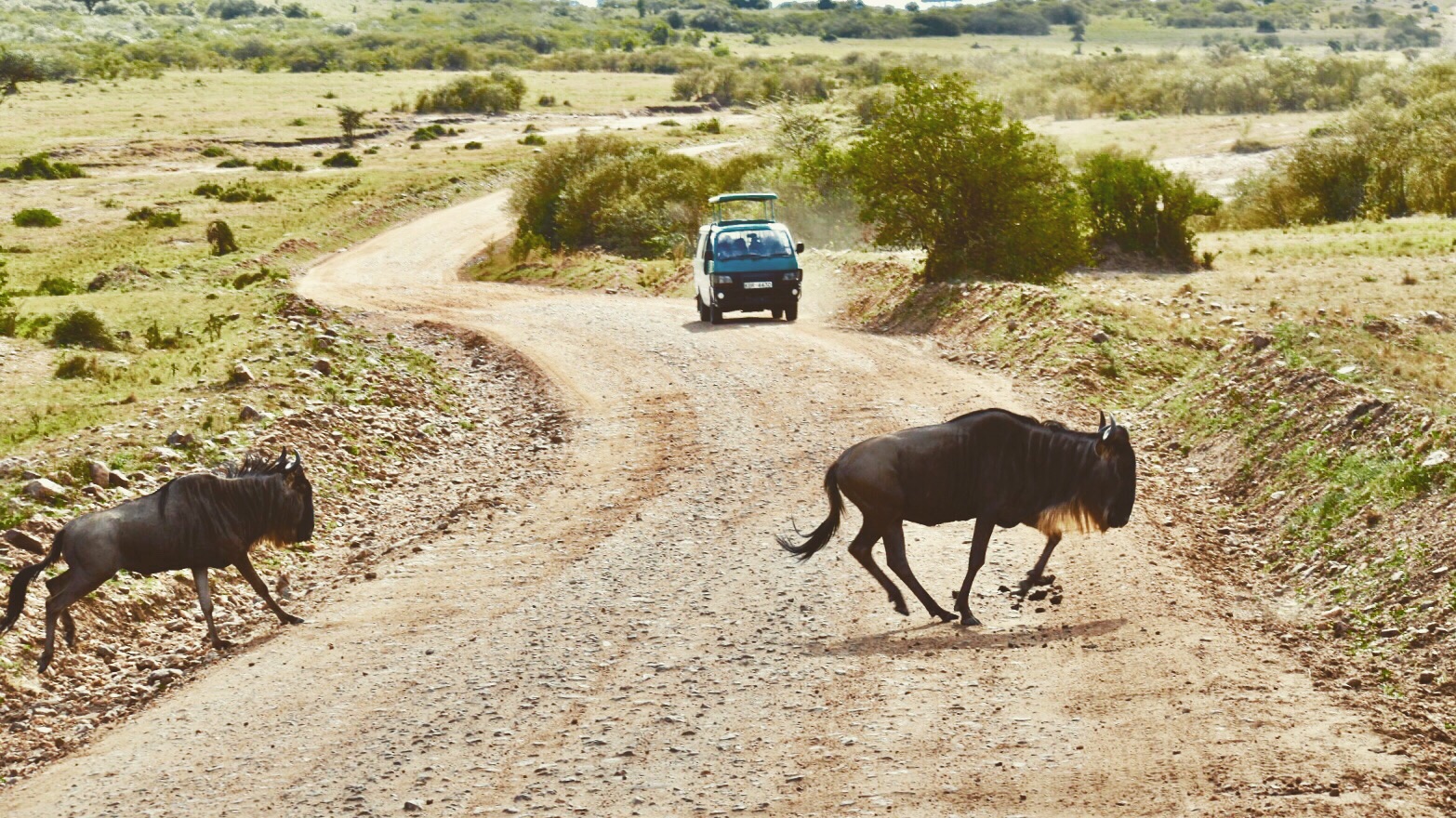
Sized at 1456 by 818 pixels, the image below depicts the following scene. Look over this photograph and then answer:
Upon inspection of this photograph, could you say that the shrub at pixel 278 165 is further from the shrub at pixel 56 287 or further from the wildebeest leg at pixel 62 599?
the wildebeest leg at pixel 62 599

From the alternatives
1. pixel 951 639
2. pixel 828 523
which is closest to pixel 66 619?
pixel 828 523

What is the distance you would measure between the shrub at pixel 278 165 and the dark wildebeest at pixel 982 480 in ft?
211

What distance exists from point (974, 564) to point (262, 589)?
618 cm

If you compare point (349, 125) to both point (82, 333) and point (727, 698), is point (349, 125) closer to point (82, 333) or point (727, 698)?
point (82, 333)

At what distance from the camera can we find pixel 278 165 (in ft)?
237

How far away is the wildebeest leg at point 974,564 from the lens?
468 inches

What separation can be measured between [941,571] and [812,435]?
668cm

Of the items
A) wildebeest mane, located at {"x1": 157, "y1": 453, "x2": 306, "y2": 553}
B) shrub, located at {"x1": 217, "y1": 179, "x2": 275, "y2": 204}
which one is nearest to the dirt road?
wildebeest mane, located at {"x1": 157, "y1": 453, "x2": 306, "y2": 553}

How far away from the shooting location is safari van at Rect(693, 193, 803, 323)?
30953 mm

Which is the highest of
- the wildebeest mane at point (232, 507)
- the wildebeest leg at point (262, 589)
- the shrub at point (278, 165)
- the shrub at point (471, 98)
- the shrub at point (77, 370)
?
the wildebeest mane at point (232, 507)

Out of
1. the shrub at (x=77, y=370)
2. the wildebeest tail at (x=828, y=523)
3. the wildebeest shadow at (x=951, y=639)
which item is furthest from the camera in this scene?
the shrub at (x=77, y=370)

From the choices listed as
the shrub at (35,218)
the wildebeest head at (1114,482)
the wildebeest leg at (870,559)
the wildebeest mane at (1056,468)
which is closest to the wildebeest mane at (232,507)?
the wildebeest leg at (870,559)

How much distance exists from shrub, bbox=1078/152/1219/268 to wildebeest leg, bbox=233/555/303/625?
26.5 meters

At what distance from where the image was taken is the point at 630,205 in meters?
47.0
